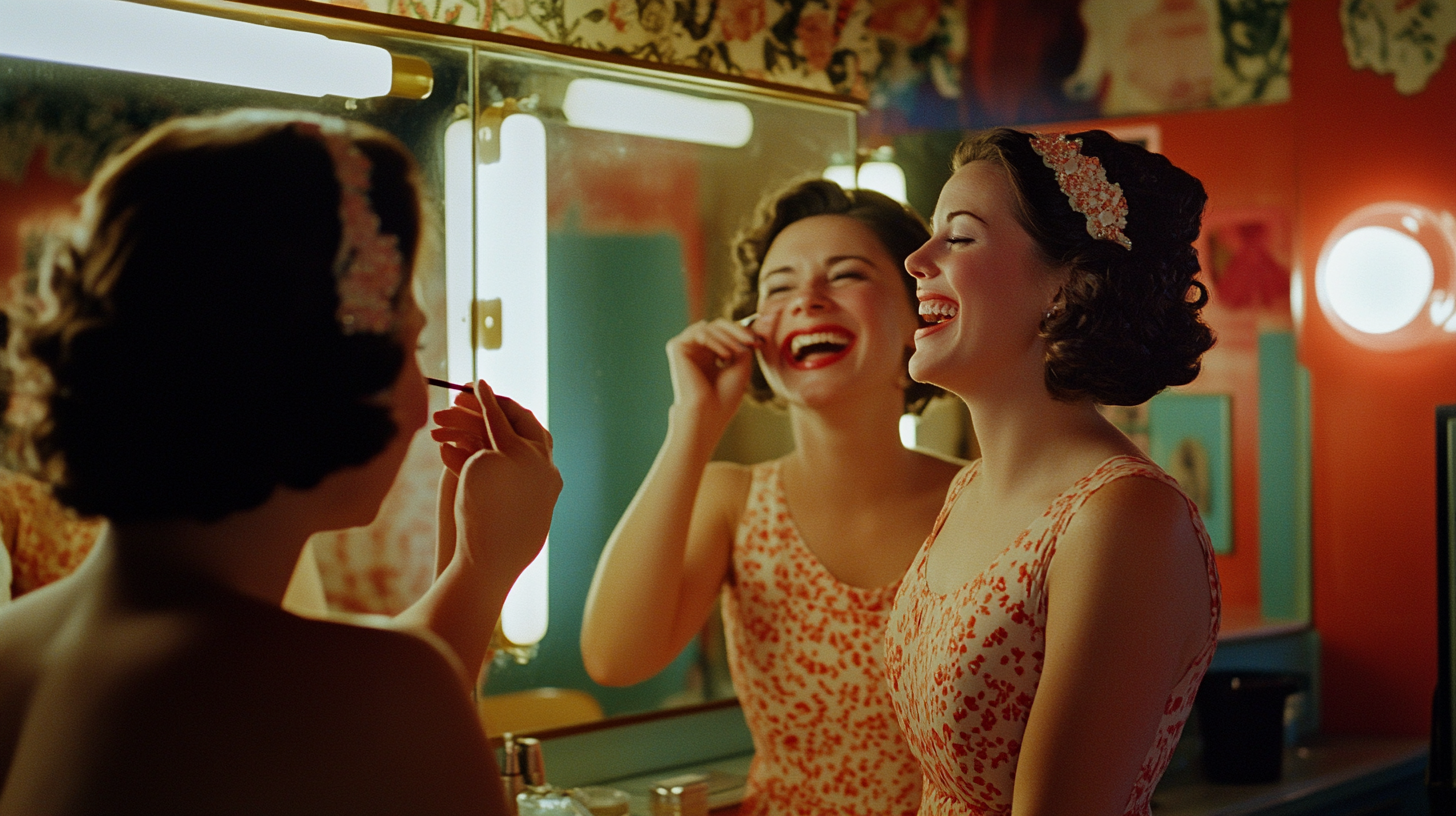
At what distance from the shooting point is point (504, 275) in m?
1.64

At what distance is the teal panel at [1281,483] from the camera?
2.49m

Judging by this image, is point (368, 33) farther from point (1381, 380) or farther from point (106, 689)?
point (1381, 380)

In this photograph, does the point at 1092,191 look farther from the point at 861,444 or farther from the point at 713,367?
the point at 713,367

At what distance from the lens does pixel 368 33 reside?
1.52 m

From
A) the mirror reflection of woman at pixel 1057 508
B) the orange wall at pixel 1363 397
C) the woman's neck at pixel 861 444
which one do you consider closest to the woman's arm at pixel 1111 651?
the mirror reflection of woman at pixel 1057 508

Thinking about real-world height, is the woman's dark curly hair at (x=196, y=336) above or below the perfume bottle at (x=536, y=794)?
above

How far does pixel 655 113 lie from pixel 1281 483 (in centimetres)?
159

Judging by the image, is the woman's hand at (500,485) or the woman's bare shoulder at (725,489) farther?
the woman's bare shoulder at (725,489)

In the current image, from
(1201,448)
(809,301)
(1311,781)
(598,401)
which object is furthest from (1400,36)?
(598,401)

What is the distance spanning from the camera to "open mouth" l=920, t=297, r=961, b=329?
1.22 meters

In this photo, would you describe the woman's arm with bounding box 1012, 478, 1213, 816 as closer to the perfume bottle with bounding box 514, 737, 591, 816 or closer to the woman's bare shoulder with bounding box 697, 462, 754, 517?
the perfume bottle with bounding box 514, 737, 591, 816

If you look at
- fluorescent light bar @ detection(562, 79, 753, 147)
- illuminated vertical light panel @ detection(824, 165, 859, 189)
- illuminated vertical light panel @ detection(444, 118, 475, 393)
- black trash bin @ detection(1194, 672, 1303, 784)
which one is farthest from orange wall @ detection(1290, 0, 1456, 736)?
illuminated vertical light panel @ detection(444, 118, 475, 393)

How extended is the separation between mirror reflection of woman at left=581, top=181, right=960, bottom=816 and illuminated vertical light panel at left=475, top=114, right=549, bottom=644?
0.34ft

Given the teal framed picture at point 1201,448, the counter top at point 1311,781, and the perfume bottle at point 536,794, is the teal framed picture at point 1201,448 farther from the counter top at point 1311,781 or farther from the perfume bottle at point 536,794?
the perfume bottle at point 536,794
